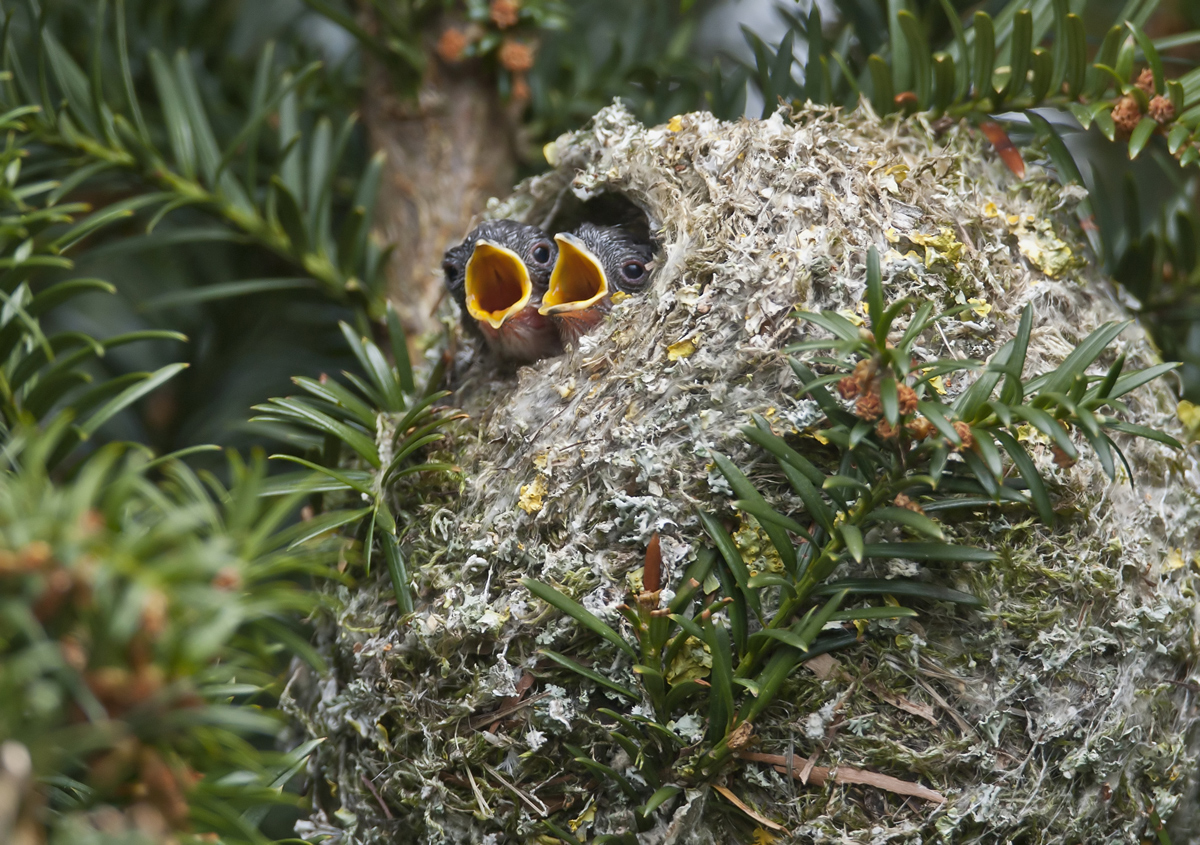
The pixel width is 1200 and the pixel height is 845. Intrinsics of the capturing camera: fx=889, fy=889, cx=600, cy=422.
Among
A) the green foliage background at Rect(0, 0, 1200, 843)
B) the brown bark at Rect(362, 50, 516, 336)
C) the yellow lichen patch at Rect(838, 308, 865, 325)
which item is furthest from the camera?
the brown bark at Rect(362, 50, 516, 336)

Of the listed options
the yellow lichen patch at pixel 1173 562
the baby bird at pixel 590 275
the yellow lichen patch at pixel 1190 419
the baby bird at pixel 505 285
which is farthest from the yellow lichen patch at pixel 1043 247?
the baby bird at pixel 505 285

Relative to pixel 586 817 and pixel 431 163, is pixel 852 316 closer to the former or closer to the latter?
pixel 586 817

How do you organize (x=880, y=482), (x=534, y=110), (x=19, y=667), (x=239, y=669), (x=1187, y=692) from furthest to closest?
1. (x=534, y=110)
2. (x=1187, y=692)
3. (x=880, y=482)
4. (x=239, y=669)
5. (x=19, y=667)

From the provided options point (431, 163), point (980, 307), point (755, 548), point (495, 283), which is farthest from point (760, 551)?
point (431, 163)

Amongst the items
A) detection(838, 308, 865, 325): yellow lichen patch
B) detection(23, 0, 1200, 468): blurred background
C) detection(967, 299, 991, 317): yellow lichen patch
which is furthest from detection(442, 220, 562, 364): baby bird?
detection(967, 299, 991, 317): yellow lichen patch

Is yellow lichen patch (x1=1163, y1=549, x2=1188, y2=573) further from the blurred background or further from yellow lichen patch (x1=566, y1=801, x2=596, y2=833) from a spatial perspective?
yellow lichen patch (x1=566, y1=801, x2=596, y2=833)

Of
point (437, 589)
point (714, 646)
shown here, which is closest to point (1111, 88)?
point (714, 646)

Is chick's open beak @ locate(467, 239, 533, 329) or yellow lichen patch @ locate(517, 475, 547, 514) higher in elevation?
chick's open beak @ locate(467, 239, 533, 329)

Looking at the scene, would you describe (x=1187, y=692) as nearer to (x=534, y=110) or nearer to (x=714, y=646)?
(x=714, y=646)
